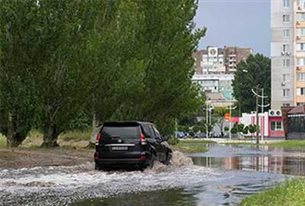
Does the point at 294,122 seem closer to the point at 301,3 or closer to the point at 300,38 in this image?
the point at 300,38

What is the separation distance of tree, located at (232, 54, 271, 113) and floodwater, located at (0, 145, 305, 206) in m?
119

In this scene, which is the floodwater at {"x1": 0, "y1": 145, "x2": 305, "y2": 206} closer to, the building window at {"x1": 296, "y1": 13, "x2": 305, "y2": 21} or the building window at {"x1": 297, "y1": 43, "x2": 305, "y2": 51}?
the building window at {"x1": 297, "y1": 43, "x2": 305, "y2": 51}

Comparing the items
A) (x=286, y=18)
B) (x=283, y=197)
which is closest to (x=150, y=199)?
(x=283, y=197)

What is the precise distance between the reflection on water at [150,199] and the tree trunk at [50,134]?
16.0 meters

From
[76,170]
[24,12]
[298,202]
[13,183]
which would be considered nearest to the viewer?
[298,202]

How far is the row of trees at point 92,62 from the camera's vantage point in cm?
2714

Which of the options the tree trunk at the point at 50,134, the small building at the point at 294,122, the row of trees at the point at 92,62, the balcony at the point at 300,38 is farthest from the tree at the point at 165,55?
the balcony at the point at 300,38

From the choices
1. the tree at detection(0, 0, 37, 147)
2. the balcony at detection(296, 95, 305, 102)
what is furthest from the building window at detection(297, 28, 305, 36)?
the tree at detection(0, 0, 37, 147)

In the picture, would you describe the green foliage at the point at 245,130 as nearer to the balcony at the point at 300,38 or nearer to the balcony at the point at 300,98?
the balcony at the point at 300,98

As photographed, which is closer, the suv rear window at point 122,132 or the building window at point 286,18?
the suv rear window at point 122,132

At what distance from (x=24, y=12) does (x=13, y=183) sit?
1077 cm

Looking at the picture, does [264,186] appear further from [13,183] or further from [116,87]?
[116,87]

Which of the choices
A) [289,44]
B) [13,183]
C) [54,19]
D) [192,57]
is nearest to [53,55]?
[54,19]

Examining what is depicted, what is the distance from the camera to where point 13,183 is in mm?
17750
